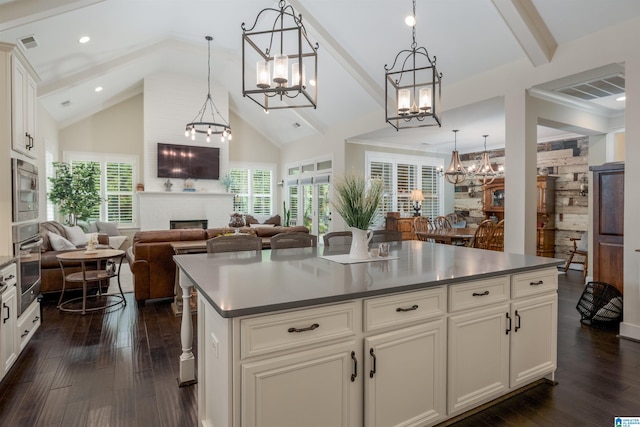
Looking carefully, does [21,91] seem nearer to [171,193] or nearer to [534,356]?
[534,356]

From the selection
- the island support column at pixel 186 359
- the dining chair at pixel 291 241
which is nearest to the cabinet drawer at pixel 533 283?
the dining chair at pixel 291 241

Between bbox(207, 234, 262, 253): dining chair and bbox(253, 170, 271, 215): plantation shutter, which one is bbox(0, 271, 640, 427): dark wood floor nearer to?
bbox(207, 234, 262, 253): dining chair

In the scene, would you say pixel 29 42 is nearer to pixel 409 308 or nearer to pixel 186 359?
pixel 186 359

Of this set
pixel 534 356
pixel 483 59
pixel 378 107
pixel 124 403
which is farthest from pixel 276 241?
pixel 378 107

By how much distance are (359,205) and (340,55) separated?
169 inches

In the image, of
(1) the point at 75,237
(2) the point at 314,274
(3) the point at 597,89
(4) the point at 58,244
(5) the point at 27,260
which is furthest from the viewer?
(1) the point at 75,237

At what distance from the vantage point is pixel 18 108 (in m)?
3.06

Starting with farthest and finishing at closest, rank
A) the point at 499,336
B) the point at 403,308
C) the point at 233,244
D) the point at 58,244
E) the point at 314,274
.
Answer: the point at 58,244
the point at 233,244
the point at 499,336
the point at 314,274
the point at 403,308

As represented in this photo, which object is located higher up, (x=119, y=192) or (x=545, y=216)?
(x=119, y=192)

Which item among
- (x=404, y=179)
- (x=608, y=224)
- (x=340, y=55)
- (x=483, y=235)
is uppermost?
(x=340, y=55)

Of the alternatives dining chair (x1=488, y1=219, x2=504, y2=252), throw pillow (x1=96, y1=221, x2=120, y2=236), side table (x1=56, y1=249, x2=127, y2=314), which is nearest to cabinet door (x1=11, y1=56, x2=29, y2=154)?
side table (x1=56, y1=249, x2=127, y2=314)

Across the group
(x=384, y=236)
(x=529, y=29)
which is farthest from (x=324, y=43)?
(x=384, y=236)

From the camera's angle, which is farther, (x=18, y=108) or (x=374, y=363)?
(x=18, y=108)

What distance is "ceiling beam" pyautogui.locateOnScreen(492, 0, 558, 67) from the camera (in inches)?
146
